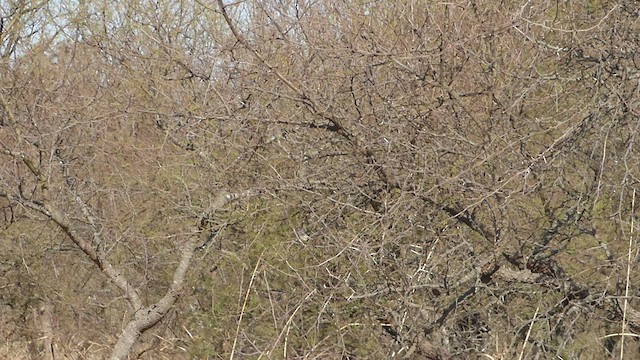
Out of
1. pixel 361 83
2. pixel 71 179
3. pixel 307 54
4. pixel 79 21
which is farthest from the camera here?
pixel 79 21

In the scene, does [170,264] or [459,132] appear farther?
[170,264]

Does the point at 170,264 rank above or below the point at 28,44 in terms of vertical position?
below

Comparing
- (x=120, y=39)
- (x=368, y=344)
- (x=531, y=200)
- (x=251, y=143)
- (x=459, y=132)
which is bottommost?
(x=368, y=344)

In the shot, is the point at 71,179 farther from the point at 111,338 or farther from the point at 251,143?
the point at 251,143

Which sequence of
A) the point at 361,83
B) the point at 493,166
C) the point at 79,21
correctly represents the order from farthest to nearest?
the point at 79,21
the point at 361,83
the point at 493,166

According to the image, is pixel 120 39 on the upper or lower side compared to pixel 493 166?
upper

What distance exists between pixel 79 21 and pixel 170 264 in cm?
222

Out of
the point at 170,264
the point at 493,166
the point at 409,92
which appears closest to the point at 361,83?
the point at 409,92

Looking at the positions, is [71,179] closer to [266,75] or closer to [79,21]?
[79,21]

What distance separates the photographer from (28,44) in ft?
26.5

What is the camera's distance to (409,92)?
441 cm

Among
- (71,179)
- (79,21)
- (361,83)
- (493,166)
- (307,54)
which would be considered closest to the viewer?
(493,166)

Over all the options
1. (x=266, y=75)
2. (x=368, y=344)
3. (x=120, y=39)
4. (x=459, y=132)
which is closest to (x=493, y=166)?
(x=459, y=132)

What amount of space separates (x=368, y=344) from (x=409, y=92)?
5.05 feet
